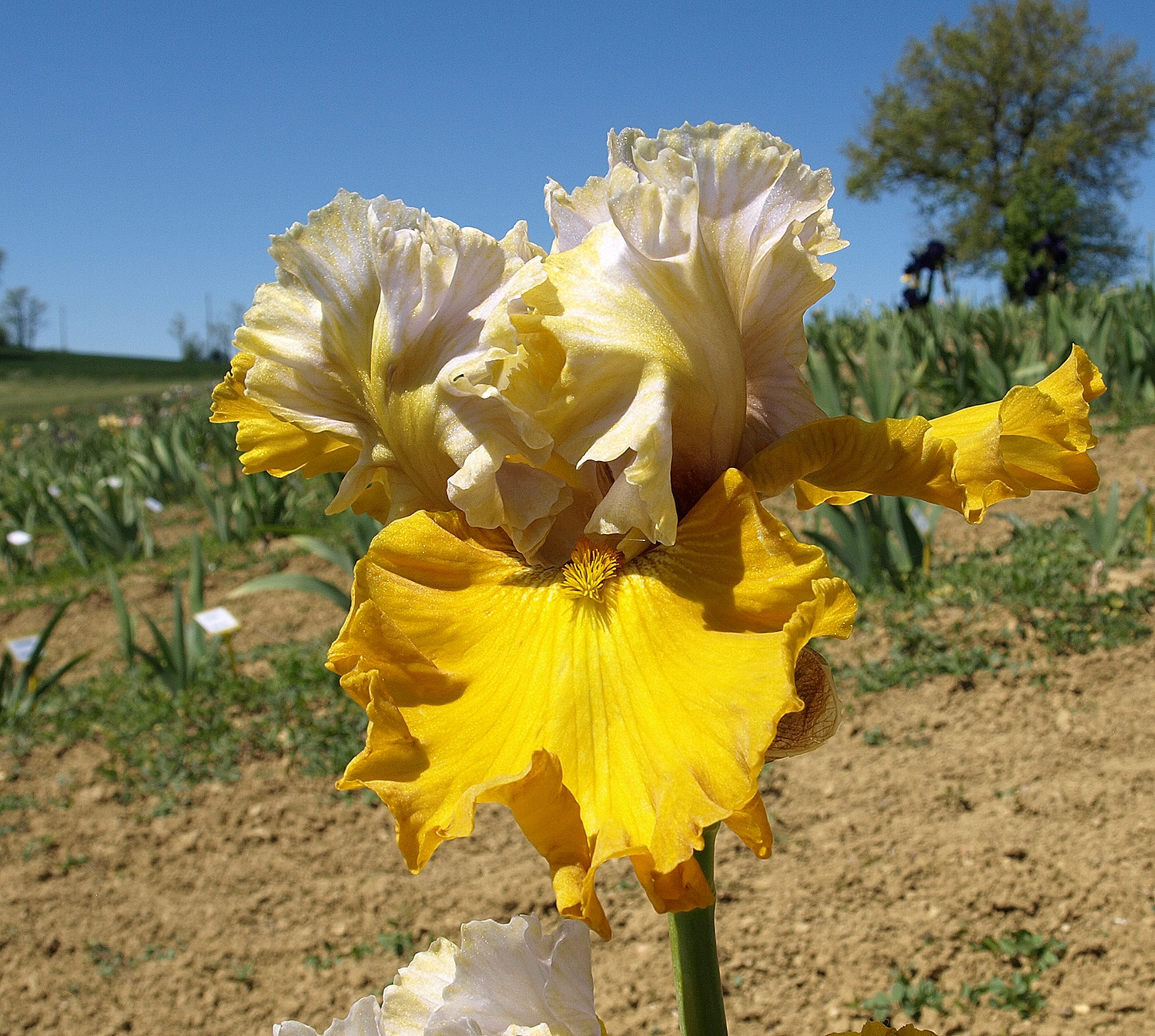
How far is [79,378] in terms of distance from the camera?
1281 inches

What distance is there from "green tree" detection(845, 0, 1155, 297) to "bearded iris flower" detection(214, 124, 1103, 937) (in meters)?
24.7

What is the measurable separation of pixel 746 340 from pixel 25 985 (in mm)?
1954

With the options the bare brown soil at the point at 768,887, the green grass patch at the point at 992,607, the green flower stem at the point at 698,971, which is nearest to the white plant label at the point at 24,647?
the bare brown soil at the point at 768,887

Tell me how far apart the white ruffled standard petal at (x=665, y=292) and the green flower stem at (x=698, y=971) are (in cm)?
29

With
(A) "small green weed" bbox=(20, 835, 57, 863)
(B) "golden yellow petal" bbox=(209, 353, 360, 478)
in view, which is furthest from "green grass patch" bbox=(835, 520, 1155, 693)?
(A) "small green weed" bbox=(20, 835, 57, 863)

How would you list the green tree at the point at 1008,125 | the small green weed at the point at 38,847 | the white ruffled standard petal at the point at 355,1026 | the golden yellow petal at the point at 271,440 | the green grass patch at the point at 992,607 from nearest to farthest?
the white ruffled standard petal at the point at 355,1026 → the golden yellow petal at the point at 271,440 → the small green weed at the point at 38,847 → the green grass patch at the point at 992,607 → the green tree at the point at 1008,125

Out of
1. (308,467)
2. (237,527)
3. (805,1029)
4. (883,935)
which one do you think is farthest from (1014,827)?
(237,527)

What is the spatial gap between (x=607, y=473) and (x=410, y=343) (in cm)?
18

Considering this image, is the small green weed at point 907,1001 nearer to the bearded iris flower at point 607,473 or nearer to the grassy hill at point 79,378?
the bearded iris flower at point 607,473

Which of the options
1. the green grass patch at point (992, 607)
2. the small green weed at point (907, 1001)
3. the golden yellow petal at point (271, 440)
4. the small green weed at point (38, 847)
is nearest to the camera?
the golden yellow petal at point (271, 440)

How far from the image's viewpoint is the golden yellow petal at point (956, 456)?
0.67 m

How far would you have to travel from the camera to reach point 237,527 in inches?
194

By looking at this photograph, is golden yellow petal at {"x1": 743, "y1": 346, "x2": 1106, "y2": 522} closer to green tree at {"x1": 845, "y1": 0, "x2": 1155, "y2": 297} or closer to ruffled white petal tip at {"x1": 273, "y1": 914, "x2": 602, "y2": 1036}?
ruffled white petal tip at {"x1": 273, "y1": 914, "x2": 602, "y2": 1036}

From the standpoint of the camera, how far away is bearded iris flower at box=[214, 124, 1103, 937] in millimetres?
583
